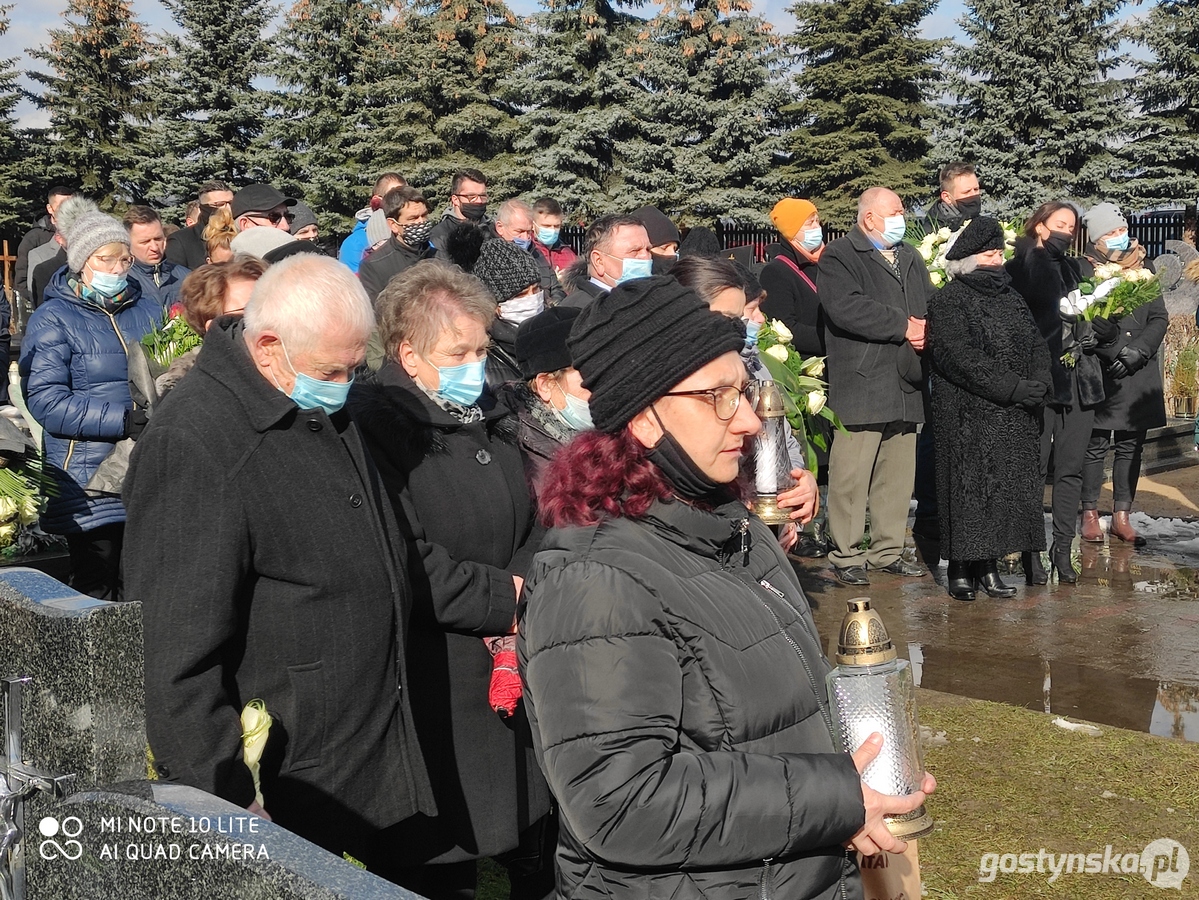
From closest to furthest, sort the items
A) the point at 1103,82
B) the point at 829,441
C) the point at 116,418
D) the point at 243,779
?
the point at 243,779 < the point at 116,418 < the point at 829,441 < the point at 1103,82

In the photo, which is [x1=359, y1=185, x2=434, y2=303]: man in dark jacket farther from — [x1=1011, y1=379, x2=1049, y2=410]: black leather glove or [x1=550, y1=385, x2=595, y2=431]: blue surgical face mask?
[x1=550, y1=385, x2=595, y2=431]: blue surgical face mask

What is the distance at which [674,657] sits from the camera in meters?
2.30

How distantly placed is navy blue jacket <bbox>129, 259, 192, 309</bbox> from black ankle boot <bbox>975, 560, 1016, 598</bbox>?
5.22 metres

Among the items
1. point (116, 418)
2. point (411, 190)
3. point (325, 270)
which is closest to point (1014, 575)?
point (411, 190)

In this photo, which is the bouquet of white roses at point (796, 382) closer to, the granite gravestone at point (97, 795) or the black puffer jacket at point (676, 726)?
the black puffer jacket at point (676, 726)

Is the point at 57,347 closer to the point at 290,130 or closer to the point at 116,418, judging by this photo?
the point at 116,418

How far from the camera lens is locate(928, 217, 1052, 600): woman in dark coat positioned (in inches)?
311

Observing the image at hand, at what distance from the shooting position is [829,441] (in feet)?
29.2

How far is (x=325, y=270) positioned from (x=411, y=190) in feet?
19.0

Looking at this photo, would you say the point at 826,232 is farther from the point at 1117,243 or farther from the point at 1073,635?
the point at 1073,635

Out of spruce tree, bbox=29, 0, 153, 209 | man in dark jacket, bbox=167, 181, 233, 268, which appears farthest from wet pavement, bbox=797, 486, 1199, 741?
spruce tree, bbox=29, 0, 153, 209

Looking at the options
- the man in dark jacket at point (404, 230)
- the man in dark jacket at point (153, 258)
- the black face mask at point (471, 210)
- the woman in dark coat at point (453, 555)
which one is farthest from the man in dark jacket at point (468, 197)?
the woman in dark coat at point (453, 555)

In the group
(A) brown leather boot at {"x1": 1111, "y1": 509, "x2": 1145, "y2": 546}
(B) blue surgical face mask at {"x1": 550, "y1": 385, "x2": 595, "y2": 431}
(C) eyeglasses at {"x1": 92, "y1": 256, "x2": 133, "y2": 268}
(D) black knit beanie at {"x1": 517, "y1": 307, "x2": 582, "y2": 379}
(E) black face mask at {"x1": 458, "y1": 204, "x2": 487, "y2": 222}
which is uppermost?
(E) black face mask at {"x1": 458, "y1": 204, "x2": 487, "y2": 222}

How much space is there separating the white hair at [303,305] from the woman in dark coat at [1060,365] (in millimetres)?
6449
